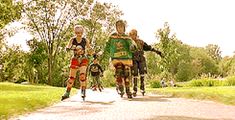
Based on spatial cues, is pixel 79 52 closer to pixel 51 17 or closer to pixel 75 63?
pixel 75 63

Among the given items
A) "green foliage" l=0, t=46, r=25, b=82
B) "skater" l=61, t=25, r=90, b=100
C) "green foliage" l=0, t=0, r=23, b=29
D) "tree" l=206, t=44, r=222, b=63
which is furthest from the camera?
"tree" l=206, t=44, r=222, b=63

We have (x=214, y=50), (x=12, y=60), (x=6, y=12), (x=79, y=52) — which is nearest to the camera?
(x=79, y=52)

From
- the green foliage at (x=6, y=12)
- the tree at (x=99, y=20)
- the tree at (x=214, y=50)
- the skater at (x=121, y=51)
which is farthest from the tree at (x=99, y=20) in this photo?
the tree at (x=214, y=50)

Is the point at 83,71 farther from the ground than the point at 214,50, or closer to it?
closer to it

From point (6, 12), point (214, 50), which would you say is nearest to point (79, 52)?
point (6, 12)

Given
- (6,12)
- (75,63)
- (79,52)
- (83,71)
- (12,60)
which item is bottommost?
(83,71)

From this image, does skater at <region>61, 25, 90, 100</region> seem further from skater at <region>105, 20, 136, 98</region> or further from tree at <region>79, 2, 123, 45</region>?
tree at <region>79, 2, 123, 45</region>

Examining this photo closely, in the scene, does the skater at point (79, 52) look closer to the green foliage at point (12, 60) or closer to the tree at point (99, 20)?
the tree at point (99, 20)

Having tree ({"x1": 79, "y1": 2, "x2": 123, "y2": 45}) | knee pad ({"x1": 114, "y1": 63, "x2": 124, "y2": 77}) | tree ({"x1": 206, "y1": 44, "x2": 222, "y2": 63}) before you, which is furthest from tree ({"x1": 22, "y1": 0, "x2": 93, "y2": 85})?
tree ({"x1": 206, "y1": 44, "x2": 222, "y2": 63})

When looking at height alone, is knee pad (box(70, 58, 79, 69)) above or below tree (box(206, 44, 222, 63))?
below

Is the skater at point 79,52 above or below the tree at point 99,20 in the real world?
below

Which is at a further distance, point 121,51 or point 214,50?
point 214,50

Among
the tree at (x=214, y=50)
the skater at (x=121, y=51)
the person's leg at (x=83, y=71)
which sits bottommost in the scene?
the person's leg at (x=83, y=71)

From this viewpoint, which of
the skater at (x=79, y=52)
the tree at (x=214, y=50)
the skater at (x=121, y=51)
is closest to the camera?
the skater at (x=79, y=52)
